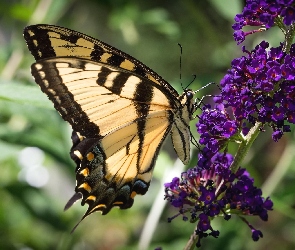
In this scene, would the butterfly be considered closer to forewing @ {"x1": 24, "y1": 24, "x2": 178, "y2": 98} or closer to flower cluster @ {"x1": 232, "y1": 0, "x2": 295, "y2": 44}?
forewing @ {"x1": 24, "y1": 24, "x2": 178, "y2": 98}

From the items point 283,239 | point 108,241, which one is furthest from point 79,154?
point 283,239

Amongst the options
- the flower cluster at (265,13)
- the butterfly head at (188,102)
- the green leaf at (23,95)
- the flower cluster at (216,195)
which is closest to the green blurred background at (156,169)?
the green leaf at (23,95)

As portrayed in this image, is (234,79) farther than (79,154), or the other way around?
(79,154)

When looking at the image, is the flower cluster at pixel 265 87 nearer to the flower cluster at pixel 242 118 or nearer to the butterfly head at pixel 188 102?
the flower cluster at pixel 242 118

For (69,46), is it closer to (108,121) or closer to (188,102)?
(108,121)

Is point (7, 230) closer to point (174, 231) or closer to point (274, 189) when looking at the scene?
point (174, 231)

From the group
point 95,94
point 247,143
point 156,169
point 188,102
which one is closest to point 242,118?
point 247,143
